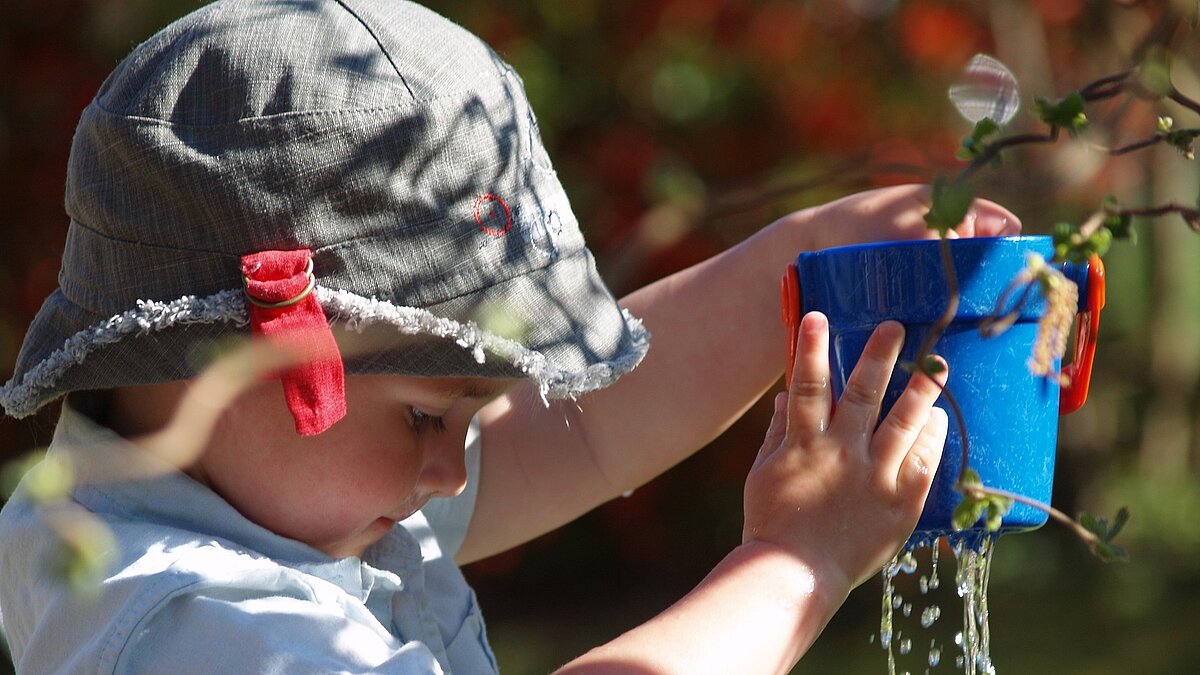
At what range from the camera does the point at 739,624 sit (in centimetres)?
138

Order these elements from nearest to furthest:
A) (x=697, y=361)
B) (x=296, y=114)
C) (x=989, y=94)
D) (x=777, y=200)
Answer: (x=989, y=94)
(x=296, y=114)
(x=697, y=361)
(x=777, y=200)

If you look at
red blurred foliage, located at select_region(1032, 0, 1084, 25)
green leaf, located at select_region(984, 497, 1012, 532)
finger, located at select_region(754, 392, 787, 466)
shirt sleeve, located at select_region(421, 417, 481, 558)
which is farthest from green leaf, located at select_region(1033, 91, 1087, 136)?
red blurred foliage, located at select_region(1032, 0, 1084, 25)

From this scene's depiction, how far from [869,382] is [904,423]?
0.06 meters

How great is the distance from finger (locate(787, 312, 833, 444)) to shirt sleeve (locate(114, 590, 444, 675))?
475 millimetres

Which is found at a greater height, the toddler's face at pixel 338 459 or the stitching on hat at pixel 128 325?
the stitching on hat at pixel 128 325

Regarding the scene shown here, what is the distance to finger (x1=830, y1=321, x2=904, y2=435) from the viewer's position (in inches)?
55.4

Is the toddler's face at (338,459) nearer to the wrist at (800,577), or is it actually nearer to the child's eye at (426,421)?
the child's eye at (426,421)

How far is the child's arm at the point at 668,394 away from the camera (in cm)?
186

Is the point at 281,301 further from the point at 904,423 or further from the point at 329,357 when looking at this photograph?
the point at 904,423

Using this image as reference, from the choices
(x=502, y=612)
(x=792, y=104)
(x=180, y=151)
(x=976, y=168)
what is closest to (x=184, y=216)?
(x=180, y=151)

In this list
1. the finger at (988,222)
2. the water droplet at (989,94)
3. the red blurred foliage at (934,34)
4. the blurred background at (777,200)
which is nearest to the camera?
the water droplet at (989,94)

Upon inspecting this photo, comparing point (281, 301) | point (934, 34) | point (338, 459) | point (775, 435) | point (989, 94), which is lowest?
point (934, 34)

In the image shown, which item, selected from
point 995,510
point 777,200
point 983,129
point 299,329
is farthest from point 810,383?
point 777,200

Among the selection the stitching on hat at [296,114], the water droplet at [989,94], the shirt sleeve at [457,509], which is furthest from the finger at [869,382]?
the shirt sleeve at [457,509]
